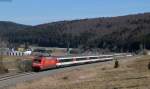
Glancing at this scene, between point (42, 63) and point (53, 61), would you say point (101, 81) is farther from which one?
point (53, 61)

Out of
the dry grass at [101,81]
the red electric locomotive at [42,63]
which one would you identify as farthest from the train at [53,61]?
the dry grass at [101,81]

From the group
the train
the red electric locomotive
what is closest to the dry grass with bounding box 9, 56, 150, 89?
the red electric locomotive

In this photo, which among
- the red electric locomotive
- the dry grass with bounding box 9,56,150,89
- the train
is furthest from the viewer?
the train

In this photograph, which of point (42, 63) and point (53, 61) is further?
point (53, 61)

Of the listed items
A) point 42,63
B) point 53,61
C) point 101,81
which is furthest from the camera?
point 53,61

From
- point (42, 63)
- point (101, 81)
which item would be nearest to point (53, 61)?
point (42, 63)

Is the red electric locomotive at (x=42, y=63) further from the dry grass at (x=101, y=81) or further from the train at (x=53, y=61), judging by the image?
the dry grass at (x=101, y=81)

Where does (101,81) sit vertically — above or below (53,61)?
below

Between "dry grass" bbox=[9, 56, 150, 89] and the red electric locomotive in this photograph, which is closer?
"dry grass" bbox=[9, 56, 150, 89]

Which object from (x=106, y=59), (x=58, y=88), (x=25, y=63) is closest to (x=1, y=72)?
(x=25, y=63)

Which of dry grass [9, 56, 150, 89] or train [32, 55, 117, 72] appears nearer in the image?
dry grass [9, 56, 150, 89]

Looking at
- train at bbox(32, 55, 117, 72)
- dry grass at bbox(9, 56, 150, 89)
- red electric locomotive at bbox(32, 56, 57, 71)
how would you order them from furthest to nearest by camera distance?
1. train at bbox(32, 55, 117, 72)
2. red electric locomotive at bbox(32, 56, 57, 71)
3. dry grass at bbox(9, 56, 150, 89)

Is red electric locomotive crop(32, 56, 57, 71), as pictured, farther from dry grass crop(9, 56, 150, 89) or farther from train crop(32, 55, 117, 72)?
dry grass crop(9, 56, 150, 89)

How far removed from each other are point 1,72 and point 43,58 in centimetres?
897
